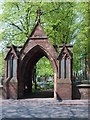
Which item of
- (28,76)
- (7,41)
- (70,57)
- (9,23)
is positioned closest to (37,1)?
(9,23)

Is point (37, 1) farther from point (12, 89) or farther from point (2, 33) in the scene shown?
point (12, 89)

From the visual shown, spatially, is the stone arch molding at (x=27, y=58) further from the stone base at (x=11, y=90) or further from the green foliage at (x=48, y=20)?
the green foliage at (x=48, y=20)

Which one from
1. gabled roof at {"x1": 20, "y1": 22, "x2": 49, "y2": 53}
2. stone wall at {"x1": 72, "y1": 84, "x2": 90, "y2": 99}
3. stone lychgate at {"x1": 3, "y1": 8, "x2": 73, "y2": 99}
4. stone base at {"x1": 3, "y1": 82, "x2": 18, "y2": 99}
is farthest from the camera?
gabled roof at {"x1": 20, "y1": 22, "x2": 49, "y2": 53}

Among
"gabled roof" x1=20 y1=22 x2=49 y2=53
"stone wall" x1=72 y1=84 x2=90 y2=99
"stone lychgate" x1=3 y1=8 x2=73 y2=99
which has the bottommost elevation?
"stone wall" x1=72 y1=84 x2=90 y2=99

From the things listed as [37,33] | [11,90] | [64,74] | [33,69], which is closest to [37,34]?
[37,33]

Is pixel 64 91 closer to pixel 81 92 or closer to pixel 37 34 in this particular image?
pixel 81 92

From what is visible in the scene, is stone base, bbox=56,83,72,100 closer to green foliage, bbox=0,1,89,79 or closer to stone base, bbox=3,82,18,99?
stone base, bbox=3,82,18,99

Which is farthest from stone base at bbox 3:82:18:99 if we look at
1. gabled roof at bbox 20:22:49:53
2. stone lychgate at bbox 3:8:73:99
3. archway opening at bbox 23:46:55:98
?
gabled roof at bbox 20:22:49:53

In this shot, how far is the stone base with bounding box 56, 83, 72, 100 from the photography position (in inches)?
551

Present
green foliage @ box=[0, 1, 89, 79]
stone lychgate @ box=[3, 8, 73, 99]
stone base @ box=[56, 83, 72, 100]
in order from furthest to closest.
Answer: green foliage @ box=[0, 1, 89, 79] → stone lychgate @ box=[3, 8, 73, 99] → stone base @ box=[56, 83, 72, 100]

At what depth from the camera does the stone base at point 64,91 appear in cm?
1399

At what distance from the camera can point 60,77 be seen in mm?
14242

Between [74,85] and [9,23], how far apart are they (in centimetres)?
1160

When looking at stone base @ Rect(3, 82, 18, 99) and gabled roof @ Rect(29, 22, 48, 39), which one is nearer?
stone base @ Rect(3, 82, 18, 99)
